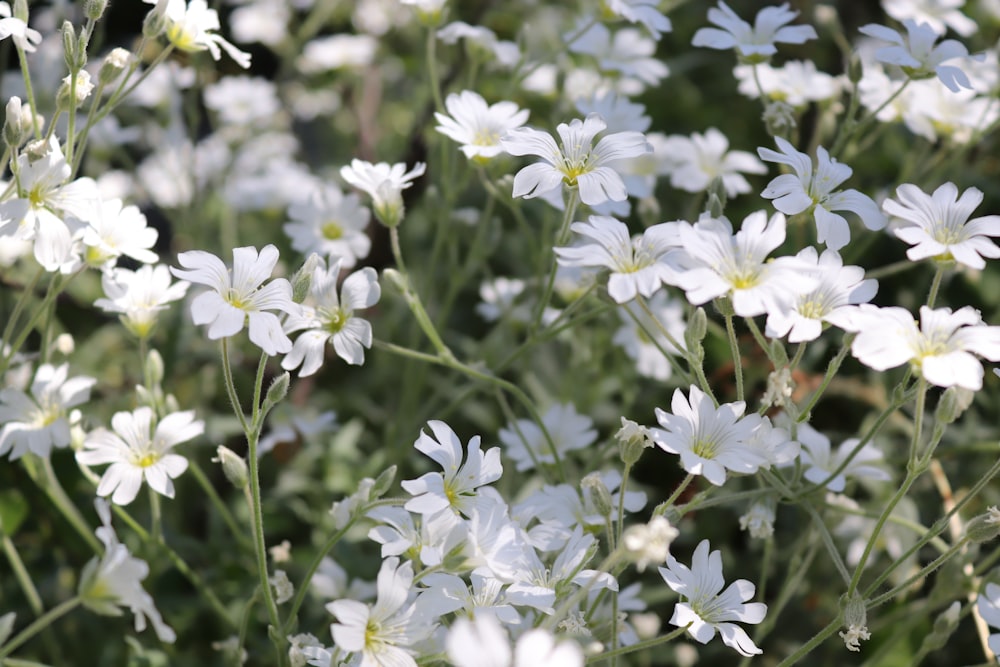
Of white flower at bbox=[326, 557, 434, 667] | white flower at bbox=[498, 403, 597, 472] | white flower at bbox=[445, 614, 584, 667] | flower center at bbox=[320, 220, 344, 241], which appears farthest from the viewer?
flower center at bbox=[320, 220, 344, 241]

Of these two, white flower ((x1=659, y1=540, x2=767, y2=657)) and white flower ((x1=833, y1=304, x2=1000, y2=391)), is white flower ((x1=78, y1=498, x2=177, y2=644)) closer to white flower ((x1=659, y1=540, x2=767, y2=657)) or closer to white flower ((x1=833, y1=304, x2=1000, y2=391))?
white flower ((x1=659, y1=540, x2=767, y2=657))

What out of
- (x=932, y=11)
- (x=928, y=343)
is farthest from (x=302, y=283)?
(x=932, y=11)

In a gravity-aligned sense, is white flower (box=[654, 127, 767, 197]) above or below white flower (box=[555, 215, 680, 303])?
below

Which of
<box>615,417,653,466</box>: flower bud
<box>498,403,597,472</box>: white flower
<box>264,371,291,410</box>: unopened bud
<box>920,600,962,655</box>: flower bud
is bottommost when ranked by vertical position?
<box>920,600,962,655</box>: flower bud

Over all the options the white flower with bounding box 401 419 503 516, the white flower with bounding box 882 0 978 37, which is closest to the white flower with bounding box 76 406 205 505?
the white flower with bounding box 401 419 503 516

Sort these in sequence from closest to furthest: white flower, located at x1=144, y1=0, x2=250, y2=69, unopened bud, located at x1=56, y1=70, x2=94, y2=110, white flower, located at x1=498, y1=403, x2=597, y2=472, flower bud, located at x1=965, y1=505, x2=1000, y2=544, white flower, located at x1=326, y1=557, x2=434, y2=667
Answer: white flower, located at x1=326, y1=557, x2=434, y2=667, flower bud, located at x1=965, y1=505, x2=1000, y2=544, unopened bud, located at x1=56, y1=70, x2=94, y2=110, white flower, located at x1=144, y1=0, x2=250, y2=69, white flower, located at x1=498, y1=403, x2=597, y2=472

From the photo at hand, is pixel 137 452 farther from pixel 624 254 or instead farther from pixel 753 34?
pixel 753 34

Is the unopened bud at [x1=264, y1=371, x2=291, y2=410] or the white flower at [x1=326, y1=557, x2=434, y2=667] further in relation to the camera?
the unopened bud at [x1=264, y1=371, x2=291, y2=410]

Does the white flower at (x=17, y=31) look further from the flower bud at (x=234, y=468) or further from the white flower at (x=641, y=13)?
the white flower at (x=641, y=13)
